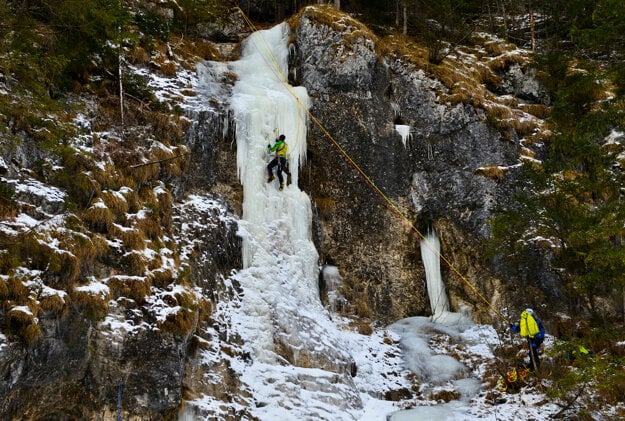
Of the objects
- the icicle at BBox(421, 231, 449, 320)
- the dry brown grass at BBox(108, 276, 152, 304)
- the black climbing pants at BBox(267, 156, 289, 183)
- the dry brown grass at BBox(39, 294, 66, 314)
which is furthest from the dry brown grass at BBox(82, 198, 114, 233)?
the icicle at BBox(421, 231, 449, 320)

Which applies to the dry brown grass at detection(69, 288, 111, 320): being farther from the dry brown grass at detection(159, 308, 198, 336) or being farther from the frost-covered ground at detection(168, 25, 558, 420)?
the frost-covered ground at detection(168, 25, 558, 420)

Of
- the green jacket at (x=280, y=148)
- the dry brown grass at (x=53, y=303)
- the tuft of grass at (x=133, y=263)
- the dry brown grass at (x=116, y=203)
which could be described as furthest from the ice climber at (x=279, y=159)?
the dry brown grass at (x=53, y=303)

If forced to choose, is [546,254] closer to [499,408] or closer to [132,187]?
[499,408]

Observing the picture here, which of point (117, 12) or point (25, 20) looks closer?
point (25, 20)

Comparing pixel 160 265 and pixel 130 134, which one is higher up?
pixel 130 134

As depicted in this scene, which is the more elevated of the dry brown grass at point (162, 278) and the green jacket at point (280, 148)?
the green jacket at point (280, 148)

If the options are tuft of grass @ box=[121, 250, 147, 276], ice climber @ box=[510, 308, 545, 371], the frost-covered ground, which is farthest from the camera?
ice climber @ box=[510, 308, 545, 371]

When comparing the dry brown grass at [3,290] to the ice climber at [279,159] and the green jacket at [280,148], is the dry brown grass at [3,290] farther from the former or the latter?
the green jacket at [280,148]

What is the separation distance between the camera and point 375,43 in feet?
50.0

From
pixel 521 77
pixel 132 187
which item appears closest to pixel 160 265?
pixel 132 187

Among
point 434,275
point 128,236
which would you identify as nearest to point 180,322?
point 128,236

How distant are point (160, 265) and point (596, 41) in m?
8.90

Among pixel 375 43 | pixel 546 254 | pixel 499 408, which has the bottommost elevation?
pixel 499 408

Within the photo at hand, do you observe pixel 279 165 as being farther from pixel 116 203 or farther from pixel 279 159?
pixel 116 203
